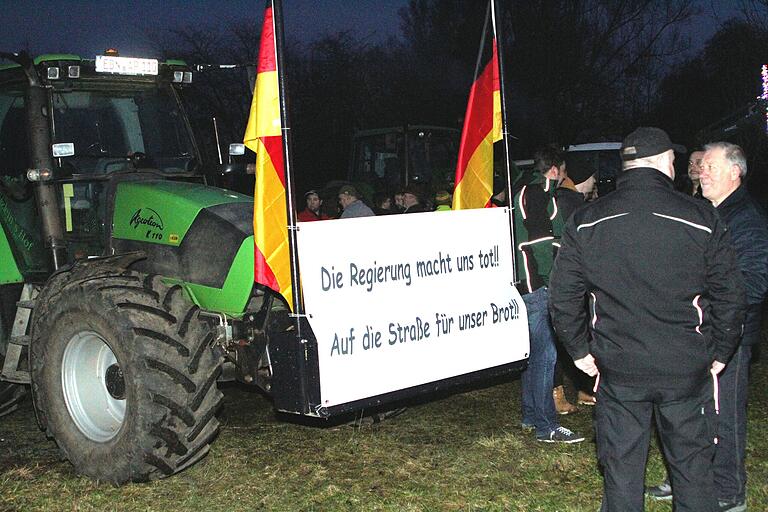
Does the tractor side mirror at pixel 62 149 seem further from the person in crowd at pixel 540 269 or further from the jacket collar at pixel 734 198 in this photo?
the jacket collar at pixel 734 198

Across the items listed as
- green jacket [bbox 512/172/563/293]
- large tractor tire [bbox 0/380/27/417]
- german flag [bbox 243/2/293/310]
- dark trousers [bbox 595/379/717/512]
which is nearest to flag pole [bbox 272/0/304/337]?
german flag [bbox 243/2/293/310]

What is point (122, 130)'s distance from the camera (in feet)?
18.6

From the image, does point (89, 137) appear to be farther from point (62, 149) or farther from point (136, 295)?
point (136, 295)

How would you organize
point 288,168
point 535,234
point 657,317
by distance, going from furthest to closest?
point 535,234 → point 288,168 → point 657,317

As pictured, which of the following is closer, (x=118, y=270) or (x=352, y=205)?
(x=118, y=270)

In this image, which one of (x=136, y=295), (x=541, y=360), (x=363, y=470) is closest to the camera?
(x=136, y=295)

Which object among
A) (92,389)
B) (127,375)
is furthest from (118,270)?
(92,389)

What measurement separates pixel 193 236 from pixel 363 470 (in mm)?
1704

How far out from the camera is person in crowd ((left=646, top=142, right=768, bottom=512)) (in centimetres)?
408

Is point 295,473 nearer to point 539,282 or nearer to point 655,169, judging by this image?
point 539,282

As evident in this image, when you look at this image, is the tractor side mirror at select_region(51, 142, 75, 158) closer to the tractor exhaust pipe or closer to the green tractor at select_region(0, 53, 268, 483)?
the green tractor at select_region(0, 53, 268, 483)

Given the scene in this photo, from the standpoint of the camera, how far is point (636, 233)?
3.28 meters

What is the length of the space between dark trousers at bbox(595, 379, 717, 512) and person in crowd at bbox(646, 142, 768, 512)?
878 millimetres

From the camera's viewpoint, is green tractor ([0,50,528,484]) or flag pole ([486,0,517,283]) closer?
green tractor ([0,50,528,484])
